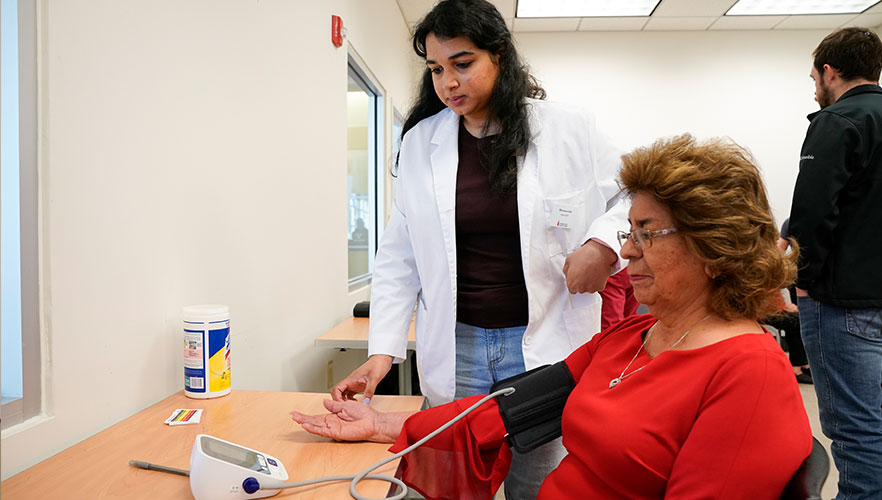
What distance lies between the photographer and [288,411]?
129 centimetres

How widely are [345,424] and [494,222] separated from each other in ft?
1.66

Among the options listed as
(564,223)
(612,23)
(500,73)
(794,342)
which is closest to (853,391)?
(564,223)

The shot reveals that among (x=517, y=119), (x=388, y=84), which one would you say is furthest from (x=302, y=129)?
(x=388, y=84)

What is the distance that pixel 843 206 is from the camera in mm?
2043

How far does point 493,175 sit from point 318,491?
0.72m

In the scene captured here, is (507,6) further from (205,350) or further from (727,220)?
(727,220)

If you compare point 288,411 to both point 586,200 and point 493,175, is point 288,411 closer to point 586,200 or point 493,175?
point 493,175

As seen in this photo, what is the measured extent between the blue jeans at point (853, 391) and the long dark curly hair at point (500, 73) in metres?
1.35

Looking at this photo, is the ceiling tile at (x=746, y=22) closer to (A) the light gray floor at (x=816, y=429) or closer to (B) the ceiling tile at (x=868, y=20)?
(B) the ceiling tile at (x=868, y=20)

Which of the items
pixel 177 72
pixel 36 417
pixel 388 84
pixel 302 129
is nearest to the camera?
pixel 36 417

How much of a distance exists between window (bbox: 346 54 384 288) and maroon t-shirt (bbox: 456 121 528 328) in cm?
226

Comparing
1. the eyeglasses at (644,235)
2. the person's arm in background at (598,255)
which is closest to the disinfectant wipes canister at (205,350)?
the person's arm in background at (598,255)

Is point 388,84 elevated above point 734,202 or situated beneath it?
elevated above

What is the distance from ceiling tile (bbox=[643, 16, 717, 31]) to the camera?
5522 mm
